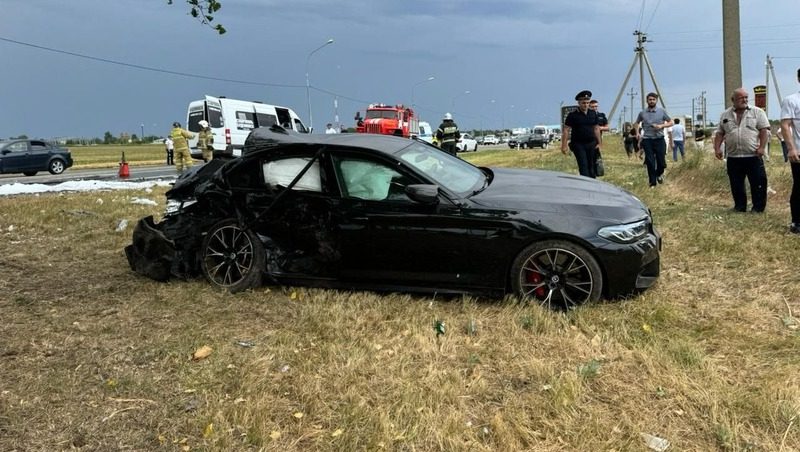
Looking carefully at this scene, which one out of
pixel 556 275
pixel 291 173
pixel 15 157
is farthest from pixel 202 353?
pixel 15 157

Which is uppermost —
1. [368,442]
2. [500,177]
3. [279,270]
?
[500,177]

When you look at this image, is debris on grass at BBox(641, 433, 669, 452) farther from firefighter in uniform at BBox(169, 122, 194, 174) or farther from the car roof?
firefighter in uniform at BBox(169, 122, 194, 174)

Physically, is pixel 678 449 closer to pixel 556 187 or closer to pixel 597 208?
pixel 597 208

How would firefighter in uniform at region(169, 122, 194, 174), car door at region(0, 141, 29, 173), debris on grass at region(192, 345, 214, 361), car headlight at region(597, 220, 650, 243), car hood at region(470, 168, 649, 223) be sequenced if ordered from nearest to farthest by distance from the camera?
debris on grass at region(192, 345, 214, 361) → car headlight at region(597, 220, 650, 243) → car hood at region(470, 168, 649, 223) → firefighter in uniform at region(169, 122, 194, 174) → car door at region(0, 141, 29, 173)

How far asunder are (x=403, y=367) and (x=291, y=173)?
2.19 metres

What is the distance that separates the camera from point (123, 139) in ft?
334

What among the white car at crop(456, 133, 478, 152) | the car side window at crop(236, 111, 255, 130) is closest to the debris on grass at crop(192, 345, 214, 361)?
the car side window at crop(236, 111, 255, 130)

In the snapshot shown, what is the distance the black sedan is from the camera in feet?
13.6

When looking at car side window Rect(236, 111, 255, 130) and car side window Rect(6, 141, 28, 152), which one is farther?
car side window Rect(6, 141, 28, 152)

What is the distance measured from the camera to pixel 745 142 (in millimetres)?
6930

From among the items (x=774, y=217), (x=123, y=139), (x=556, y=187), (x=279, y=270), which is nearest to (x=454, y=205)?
(x=556, y=187)

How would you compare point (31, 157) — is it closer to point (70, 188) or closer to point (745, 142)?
point (70, 188)

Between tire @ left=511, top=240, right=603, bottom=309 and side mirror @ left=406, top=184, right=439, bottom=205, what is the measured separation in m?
0.75

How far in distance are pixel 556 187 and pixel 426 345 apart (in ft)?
6.14
